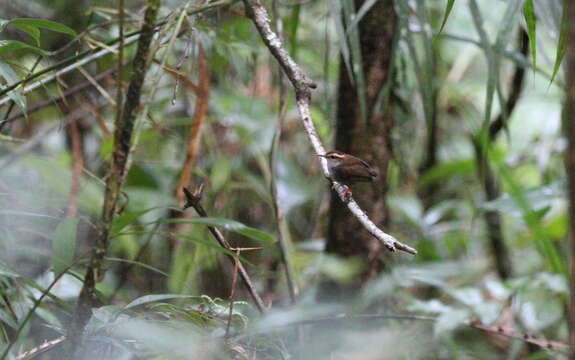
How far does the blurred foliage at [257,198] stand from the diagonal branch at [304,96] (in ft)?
0.58

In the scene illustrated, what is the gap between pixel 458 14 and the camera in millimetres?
4473

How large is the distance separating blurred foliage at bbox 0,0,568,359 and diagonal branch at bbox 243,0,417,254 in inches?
6.9

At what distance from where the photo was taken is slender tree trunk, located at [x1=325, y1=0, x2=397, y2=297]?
241 centimetres

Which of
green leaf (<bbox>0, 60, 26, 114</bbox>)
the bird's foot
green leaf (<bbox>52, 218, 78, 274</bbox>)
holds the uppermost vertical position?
green leaf (<bbox>0, 60, 26, 114</bbox>)

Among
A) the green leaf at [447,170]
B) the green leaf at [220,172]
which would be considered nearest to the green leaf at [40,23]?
the green leaf at [220,172]

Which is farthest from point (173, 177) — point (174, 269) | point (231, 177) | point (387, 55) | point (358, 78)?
A: point (358, 78)

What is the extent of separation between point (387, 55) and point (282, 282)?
1481 millimetres

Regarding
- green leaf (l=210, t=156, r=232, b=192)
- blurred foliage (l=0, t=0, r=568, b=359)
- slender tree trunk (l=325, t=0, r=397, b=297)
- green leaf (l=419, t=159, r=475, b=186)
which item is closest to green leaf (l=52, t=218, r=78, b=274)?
blurred foliage (l=0, t=0, r=568, b=359)

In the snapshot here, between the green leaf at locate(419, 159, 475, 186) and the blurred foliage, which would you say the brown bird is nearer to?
the blurred foliage

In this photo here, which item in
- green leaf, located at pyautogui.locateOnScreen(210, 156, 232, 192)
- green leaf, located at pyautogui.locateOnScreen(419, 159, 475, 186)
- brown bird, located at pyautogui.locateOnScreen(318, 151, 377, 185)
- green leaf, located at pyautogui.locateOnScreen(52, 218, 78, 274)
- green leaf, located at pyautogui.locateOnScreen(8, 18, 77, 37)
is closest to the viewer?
green leaf, located at pyautogui.locateOnScreen(52, 218, 78, 274)

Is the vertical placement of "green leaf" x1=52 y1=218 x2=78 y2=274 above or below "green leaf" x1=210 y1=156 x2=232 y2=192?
below

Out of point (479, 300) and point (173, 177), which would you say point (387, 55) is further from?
point (173, 177)

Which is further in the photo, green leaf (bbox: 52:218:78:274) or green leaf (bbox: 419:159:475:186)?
green leaf (bbox: 419:159:475:186)

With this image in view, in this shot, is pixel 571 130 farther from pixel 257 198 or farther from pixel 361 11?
pixel 257 198
